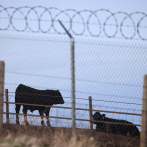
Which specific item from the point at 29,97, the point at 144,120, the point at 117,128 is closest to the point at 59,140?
the point at 144,120

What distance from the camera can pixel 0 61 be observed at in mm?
6293

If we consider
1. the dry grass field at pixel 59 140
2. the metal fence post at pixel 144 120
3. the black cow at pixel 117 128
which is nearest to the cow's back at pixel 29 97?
the black cow at pixel 117 128

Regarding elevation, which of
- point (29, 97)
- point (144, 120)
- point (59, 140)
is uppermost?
point (144, 120)

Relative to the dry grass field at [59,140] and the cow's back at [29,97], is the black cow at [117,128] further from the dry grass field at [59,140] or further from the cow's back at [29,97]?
the cow's back at [29,97]

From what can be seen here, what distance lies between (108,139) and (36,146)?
2383mm

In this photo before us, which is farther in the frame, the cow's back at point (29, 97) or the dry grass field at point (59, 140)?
the cow's back at point (29, 97)

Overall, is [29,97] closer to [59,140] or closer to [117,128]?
[117,128]

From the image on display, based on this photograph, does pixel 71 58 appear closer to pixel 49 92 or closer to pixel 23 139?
pixel 23 139

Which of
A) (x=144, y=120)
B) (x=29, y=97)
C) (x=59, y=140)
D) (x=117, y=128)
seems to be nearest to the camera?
(x=59, y=140)

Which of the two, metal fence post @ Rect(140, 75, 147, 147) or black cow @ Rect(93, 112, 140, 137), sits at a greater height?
metal fence post @ Rect(140, 75, 147, 147)

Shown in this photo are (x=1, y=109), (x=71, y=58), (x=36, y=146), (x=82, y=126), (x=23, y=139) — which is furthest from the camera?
(x=82, y=126)

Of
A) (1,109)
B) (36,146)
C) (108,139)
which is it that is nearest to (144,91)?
(108,139)

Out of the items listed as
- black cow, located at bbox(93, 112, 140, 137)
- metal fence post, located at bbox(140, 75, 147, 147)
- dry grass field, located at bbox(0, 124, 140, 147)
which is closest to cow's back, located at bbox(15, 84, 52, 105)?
black cow, located at bbox(93, 112, 140, 137)

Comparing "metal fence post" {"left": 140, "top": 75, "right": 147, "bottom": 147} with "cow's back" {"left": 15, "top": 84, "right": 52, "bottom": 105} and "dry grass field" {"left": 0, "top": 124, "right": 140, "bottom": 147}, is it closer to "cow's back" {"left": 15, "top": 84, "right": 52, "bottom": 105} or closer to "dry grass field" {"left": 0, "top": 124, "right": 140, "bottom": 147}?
"dry grass field" {"left": 0, "top": 124, "right": 140, "bottom": 147}
